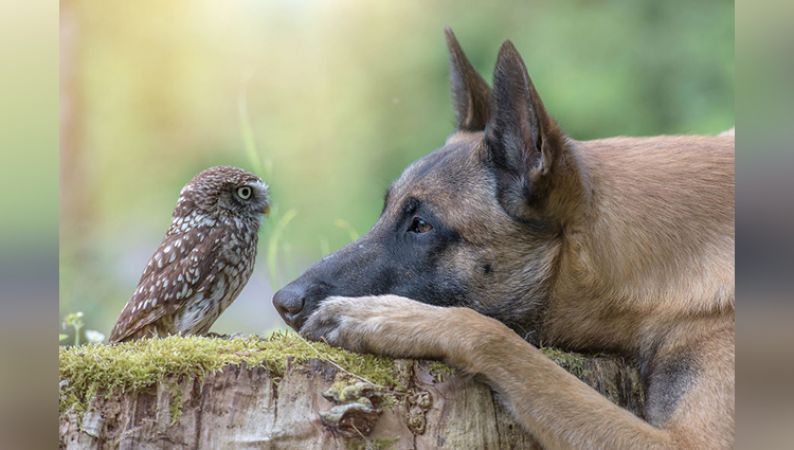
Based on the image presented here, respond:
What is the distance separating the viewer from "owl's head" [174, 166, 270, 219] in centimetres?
310

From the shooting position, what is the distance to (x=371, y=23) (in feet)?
10.4

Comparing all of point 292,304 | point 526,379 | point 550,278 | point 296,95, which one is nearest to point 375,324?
point 292,304

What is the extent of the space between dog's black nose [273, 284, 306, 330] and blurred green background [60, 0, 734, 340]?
402 millimetres

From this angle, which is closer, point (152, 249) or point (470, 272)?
point (470, 272)

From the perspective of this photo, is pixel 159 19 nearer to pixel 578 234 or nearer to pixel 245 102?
pixel 245 102

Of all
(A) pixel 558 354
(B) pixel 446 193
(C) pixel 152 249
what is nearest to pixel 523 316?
(A) pixel 558 354

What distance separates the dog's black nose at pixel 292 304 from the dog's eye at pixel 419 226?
1.51 feet

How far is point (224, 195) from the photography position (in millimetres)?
3131

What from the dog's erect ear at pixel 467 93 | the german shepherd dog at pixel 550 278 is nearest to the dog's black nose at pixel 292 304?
the german shepherd dog at pixel 550 278

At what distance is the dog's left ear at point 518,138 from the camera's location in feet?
8.66

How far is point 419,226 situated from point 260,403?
0.87m

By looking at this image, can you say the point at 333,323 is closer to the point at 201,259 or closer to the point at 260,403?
the point at 260,403
